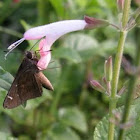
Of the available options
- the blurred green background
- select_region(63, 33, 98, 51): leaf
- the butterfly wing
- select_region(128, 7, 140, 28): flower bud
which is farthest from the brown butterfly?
select_region(63, 33, 98, 51): leaf

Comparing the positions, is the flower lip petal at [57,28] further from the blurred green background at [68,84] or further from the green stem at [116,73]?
the blurred green background at [68,84]

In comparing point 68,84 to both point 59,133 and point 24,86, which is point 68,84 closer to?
point 59,133

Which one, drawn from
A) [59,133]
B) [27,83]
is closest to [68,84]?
[59,133]

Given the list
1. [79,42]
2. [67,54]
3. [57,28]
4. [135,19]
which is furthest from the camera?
[79,42]

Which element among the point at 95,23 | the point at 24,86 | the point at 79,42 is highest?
the point at 79,42

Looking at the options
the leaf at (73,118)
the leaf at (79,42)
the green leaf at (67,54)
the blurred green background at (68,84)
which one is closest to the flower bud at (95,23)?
the blurred green background at (68,84)

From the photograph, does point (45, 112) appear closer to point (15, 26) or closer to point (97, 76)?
point (97, 76)

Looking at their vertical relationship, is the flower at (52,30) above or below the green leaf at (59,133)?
above
